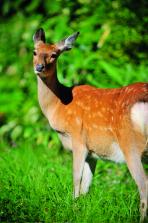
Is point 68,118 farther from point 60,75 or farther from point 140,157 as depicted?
point 60,75

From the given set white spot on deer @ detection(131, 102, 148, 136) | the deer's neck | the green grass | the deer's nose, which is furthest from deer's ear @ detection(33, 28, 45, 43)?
white spot on deer @ detection(131, 102, 148, 136)

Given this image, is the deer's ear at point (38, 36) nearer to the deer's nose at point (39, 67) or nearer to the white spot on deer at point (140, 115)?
the deer's nose at point (39, 67)

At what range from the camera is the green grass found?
6.05 meters

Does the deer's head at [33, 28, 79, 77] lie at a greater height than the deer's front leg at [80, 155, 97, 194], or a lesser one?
greater

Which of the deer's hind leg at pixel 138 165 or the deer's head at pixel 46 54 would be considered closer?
the deer's hind leg at pixel 138 165

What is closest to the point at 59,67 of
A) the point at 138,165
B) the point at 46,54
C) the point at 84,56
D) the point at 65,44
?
the point at 84,56

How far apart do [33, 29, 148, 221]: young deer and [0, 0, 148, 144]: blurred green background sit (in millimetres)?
2125

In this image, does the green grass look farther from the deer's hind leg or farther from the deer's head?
the deer's head

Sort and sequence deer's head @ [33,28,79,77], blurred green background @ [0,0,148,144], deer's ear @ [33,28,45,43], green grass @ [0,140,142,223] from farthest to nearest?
blurred green background @ [0,0,148,144] → deer's ear @ [33,28,45,43] → deer's head @ [33,28,79,77] → green grass @ [0,140,142,223]

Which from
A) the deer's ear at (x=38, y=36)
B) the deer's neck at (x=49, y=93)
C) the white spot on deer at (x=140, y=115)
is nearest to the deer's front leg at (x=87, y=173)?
the deer's neck at (x=49, y=93)

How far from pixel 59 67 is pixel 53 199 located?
4.14m

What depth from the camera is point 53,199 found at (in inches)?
251

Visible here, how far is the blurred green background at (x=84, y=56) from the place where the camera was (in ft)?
33.0

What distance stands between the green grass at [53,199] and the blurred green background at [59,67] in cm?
3
